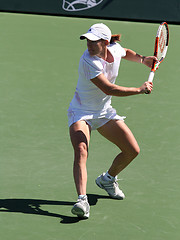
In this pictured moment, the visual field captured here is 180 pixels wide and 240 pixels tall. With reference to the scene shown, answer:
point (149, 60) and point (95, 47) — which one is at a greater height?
point (95, 47)

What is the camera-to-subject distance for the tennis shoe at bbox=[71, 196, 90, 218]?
5.75 metres

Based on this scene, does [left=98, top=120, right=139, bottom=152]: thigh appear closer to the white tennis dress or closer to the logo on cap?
the white tennis dress

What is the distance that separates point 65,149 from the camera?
7.52m

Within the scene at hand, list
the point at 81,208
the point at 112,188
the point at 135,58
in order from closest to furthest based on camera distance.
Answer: the point at 81,208 → the point at 112,188 → the point at 135,58

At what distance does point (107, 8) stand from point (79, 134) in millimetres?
7282

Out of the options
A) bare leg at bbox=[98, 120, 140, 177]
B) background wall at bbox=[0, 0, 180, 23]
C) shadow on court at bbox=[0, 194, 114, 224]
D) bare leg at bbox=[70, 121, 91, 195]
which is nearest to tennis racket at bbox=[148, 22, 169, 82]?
bare leg at bbox=[98, 120, 140, 177]

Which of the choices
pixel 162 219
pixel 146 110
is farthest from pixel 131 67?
pixel 162 219

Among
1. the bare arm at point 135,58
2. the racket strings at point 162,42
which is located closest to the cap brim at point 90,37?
the bare arm at point 135,58

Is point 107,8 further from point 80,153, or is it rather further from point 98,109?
point 80,153

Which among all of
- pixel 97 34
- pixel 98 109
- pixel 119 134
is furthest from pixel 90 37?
pixel 119 134

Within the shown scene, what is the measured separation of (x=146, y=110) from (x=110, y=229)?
325 cm

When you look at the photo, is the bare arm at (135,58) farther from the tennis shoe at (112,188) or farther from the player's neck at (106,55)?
the tennis shoe at (112,188)

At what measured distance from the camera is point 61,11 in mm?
13000

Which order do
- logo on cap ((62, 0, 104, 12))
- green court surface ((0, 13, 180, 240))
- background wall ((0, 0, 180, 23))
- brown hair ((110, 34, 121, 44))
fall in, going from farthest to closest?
logo on cap ((62, 0, 104, 12)) → background wall ((0, 0, 180, 23)) → brown hair ((110, 34, 121, 44)) → green court surface ((0, 13, 180, 240))
